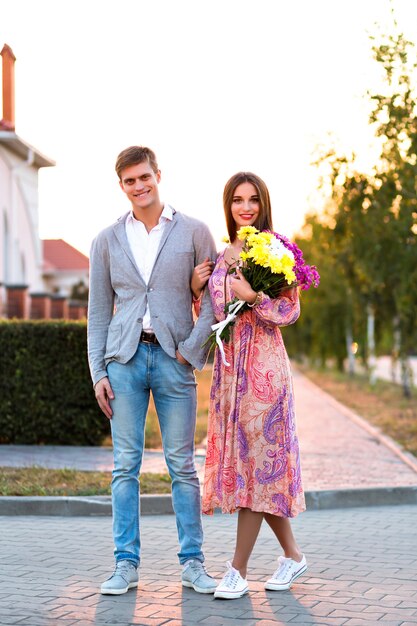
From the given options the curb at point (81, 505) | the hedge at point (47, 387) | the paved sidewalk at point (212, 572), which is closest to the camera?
the paved sidewalk at point (212, 572)

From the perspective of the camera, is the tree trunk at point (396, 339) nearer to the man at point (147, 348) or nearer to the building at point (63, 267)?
the man at point (147, 348)

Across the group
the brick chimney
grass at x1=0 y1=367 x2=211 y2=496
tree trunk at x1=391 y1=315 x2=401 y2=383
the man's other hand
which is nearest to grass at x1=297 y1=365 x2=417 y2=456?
tree trunk at x1=391 y1=315 x2=401 y2=383

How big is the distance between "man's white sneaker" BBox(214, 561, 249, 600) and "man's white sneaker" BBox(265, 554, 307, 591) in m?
0.21

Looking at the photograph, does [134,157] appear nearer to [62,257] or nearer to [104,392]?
[104,392]

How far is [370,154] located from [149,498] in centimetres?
732

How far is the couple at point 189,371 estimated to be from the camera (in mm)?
6039

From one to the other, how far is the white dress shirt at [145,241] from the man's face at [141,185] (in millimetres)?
106

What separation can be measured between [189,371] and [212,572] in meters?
1.36

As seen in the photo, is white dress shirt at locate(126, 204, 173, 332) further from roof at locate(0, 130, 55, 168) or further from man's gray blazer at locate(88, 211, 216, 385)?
roof at locate(0, 130, 55, 168)

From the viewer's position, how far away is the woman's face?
6.09m

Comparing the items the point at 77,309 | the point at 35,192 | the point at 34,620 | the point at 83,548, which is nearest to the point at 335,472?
the point at 83,548

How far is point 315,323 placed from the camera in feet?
131

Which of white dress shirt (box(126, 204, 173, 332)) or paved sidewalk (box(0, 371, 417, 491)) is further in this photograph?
paved sidewalk (box(0, 371, 417, 491))

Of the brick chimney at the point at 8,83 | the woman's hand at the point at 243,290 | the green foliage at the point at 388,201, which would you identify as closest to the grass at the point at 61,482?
the woman's hand at the point at 243,290
